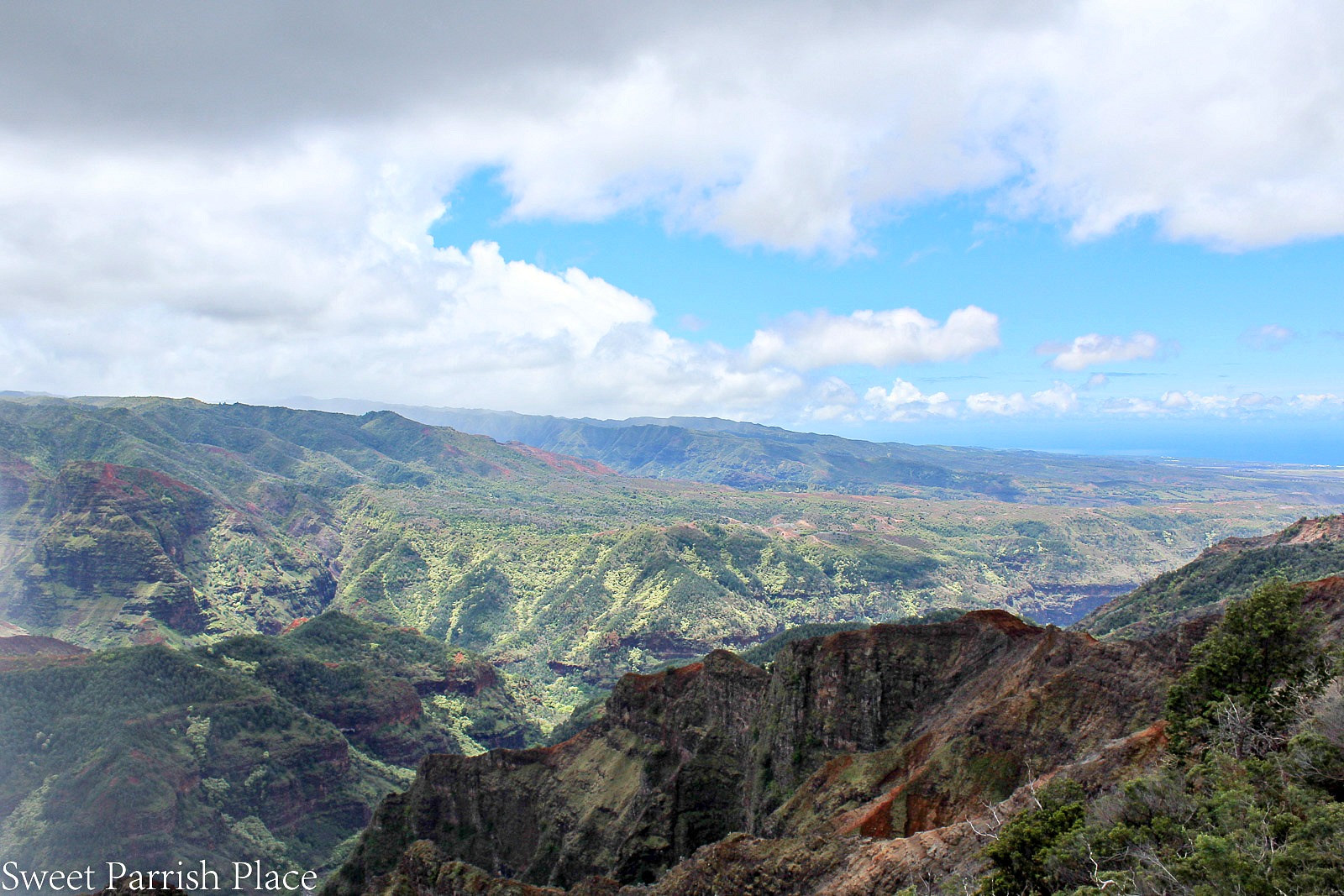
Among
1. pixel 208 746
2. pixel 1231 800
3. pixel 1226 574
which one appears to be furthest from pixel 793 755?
pixel 1226 574

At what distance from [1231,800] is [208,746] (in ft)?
397

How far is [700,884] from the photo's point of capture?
41.0m

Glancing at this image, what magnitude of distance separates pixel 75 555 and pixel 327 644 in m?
93.4

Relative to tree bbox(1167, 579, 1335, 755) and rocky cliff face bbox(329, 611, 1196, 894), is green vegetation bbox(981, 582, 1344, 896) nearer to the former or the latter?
tree bbox(1167, 579, 1335, 755)

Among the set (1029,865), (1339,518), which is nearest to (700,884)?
(1029,865)

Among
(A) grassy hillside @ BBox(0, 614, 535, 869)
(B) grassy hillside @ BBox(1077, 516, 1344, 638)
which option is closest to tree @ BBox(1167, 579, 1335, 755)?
(B) grassy hillside @ BBox(1077, 516, 1344, 638)

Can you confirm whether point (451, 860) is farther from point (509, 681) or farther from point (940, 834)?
point (509, 681)

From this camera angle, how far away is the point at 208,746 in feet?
357

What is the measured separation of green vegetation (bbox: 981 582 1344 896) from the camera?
76.0 ft

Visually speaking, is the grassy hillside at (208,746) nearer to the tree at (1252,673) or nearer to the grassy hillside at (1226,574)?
the tree at (1252,673)

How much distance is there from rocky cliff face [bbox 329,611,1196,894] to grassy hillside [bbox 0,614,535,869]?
134 feet

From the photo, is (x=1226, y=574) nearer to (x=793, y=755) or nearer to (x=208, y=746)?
(x=793, y=755)

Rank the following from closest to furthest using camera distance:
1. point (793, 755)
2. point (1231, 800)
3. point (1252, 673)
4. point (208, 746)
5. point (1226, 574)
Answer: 1. point (1231, 800)
2. point (1252, 673)
3. point (793, 755)
4. point (208, 746)
5. point (1226, 574)

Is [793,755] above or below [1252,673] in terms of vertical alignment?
below
